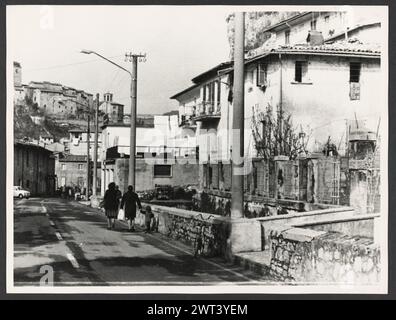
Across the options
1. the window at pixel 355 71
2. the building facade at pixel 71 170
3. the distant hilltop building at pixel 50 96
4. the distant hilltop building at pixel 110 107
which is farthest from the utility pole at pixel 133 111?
the window at pixel 355 71

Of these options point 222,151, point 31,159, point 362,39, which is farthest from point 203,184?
point 362,39

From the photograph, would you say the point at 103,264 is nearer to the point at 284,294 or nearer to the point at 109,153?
the point at 284,294

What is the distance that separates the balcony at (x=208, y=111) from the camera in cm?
1310

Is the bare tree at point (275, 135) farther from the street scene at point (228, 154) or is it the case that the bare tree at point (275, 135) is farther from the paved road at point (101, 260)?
the paved road at point (101, 260)

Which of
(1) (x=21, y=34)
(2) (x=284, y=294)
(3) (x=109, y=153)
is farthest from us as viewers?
(3) (x=109, y=153)

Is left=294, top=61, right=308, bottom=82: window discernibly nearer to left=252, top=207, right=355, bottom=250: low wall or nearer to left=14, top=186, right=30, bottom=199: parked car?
left=252, top=207, right=355, bottom=250: low wall

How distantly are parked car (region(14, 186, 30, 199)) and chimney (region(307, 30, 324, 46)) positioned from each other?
6936 mm

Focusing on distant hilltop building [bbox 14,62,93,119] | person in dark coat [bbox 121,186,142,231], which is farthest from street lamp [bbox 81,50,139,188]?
person in dark coat [bbox 121,186,142,231]

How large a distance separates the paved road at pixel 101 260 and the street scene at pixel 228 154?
0.03 meters

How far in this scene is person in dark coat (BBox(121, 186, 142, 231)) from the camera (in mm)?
13984

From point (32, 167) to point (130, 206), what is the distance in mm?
2364
